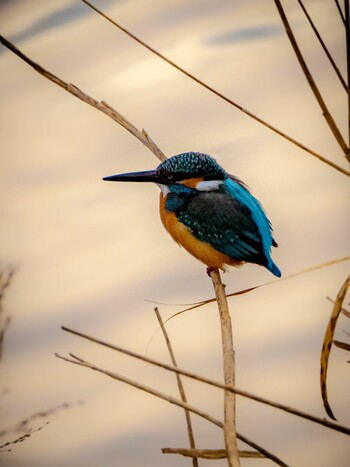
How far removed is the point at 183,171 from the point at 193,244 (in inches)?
6.5

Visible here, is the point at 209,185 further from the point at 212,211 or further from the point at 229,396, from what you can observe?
the point at 229,396

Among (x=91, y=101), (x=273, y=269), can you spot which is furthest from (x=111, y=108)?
(x=273, y=269)

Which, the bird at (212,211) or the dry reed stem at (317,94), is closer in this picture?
the dry reed stem at (317,94)

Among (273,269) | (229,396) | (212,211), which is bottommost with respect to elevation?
(229,396)

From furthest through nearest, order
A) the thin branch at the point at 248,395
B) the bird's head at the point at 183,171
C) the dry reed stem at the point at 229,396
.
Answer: the bird's head at the point at 183,171, the dry reed stem at the point at 229,396, the thin branch at the point at 248,395

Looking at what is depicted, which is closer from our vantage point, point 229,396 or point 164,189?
point 229,396

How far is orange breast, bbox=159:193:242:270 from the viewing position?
103cm

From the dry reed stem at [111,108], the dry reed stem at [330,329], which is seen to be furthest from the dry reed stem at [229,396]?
the dry reed stem at [111,108]

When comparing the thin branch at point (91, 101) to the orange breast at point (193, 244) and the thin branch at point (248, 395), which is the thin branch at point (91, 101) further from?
the thin branch at point (248, 395)

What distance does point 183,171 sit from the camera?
3.07 feet

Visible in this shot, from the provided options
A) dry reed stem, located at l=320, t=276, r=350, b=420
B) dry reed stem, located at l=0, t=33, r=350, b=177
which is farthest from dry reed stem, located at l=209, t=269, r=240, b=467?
dry reed stem, located at l=0, t=33, r=350, b=177

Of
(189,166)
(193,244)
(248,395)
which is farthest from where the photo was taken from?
(193,244)

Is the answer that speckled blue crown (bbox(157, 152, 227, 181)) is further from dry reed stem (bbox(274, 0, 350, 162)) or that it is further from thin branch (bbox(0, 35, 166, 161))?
dry reed stem (bbox(274, 0, 350, 162))

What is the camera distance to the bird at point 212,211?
36.8 inches
